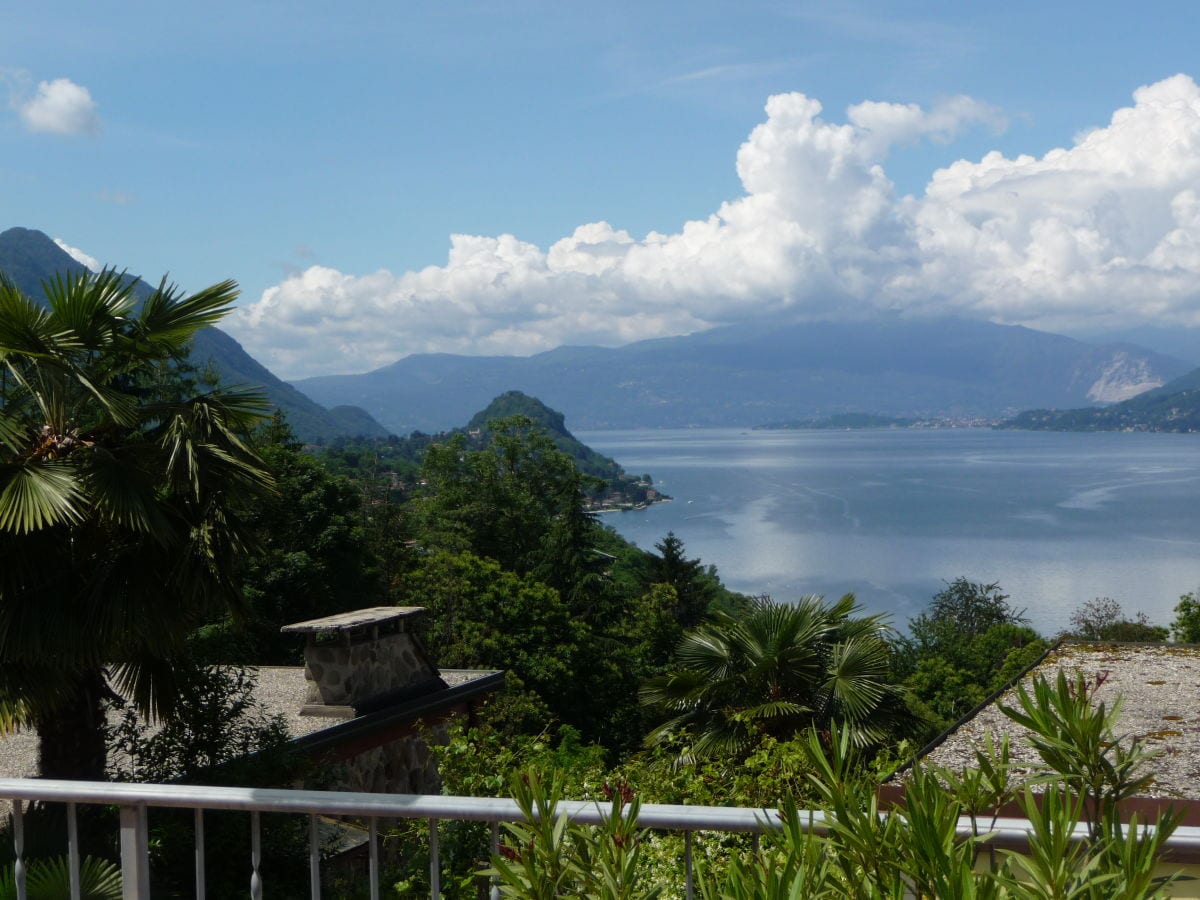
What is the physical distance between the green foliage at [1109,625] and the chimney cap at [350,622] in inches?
1149

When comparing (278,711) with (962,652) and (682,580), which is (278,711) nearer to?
(682,580)

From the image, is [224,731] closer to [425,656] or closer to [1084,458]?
[425,656]

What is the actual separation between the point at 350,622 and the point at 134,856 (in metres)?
9.71

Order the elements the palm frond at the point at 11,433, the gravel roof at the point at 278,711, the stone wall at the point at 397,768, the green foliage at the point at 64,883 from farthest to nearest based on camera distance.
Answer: the stone wall at the point at 397,768 < the gravel roof at the point at 278,711 < the palm frond at the point at 11,433 < the green foliage at the point at 64,883

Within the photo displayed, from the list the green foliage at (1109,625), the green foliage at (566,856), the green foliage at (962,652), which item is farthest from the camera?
the green foliage at (1109,625)

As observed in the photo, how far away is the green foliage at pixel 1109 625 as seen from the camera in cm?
3925

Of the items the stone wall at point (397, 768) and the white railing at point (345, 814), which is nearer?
the white railing at point (345, 814)

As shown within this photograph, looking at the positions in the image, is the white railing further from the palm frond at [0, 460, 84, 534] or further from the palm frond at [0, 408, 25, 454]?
the palm frond at [0, 408, 25, 454]

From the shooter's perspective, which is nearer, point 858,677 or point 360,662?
point 858,677

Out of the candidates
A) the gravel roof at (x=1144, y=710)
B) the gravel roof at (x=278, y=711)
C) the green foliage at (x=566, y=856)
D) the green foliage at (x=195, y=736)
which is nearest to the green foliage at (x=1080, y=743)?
the green foliage at (x=566, y=856)

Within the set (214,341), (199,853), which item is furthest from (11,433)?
(214,341)

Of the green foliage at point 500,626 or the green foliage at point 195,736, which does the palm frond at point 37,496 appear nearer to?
the green foliage at point 195,736

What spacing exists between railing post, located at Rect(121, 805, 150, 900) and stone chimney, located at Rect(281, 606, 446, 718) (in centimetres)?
932

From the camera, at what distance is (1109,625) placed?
43.2 m
